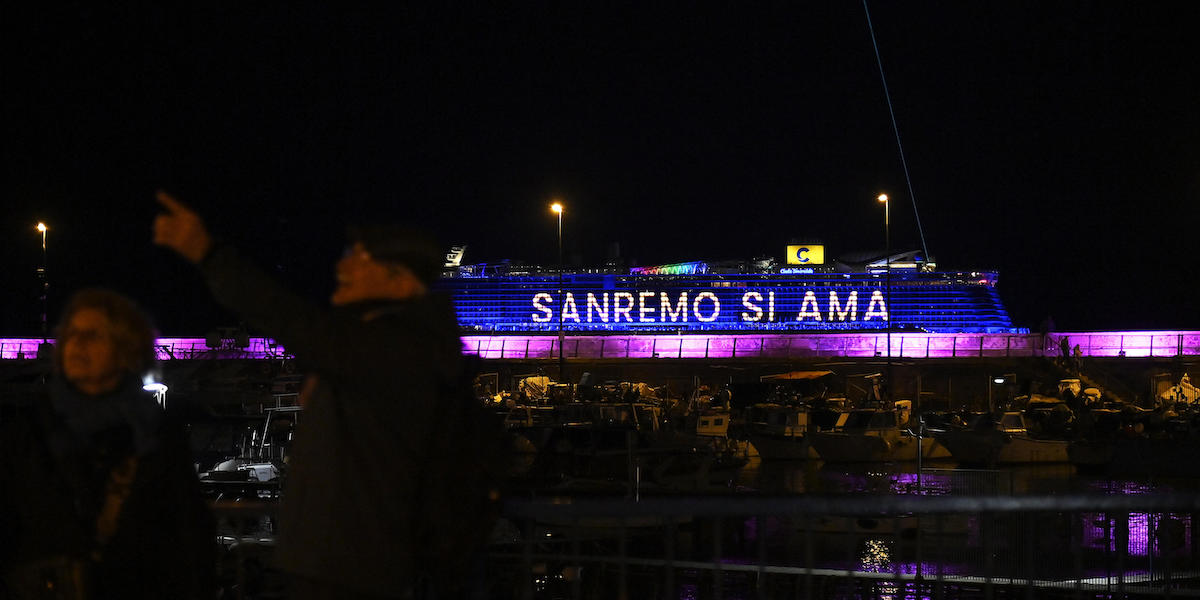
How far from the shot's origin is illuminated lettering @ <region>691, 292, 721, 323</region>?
2881 inches

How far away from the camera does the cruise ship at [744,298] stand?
2778 inches

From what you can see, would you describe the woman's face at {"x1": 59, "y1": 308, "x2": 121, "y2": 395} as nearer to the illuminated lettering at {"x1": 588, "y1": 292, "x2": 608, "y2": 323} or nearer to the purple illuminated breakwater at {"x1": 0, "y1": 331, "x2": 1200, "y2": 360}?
the purple illuminated breakwater at {"x1": 0, "y1": 331, "x2": 1200, "y2": 360}

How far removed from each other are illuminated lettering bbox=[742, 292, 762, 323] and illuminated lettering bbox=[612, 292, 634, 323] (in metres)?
6.97

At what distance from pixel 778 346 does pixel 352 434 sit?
59.3 m

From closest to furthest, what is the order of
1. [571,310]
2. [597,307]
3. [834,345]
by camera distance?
1. [834,345]
2. [597,307]
3. [571,310]

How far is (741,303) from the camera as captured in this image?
239 ft

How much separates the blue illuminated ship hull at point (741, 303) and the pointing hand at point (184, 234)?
68.0 m

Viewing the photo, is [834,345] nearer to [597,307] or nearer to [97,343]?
[597,307]

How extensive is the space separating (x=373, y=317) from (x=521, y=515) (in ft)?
3.83

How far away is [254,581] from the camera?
9000 millimetres

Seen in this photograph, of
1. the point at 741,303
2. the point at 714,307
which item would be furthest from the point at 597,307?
the point at 741,303

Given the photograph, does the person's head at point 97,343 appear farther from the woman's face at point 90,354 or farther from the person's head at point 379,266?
the person's head at point 379,266

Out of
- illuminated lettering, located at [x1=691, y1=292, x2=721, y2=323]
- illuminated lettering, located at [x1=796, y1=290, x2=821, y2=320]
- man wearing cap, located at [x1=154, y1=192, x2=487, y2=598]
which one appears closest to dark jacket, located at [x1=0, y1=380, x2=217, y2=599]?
man wearing cap, located at [x1=154, y1=192, x2=487, y2=598]

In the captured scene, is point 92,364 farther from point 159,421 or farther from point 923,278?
point 923,278
